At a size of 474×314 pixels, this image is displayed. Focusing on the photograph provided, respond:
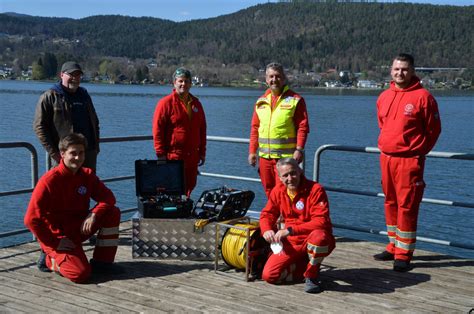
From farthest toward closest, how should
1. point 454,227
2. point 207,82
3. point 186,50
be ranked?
1. point 186,50
2. point 207,82
3. point 454,227

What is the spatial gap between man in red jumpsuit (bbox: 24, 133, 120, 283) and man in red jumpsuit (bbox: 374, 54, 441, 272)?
229cm

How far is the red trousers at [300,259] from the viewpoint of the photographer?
14.9 ft

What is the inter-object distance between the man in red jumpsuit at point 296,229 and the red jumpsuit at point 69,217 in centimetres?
122

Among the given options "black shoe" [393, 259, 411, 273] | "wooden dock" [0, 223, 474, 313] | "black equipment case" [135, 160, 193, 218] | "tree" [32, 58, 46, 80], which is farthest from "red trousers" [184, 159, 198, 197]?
"tree" [32, 58, 46, 80]

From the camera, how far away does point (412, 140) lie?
4.98 m

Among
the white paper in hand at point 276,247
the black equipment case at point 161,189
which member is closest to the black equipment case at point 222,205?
the black equipment case at point 161,189

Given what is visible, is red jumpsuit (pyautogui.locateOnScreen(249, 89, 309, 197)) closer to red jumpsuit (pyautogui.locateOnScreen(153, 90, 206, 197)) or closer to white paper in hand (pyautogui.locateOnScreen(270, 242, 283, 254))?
red jumpsuit (pyautogui.locateOnScreen(153, 90, 206, 197))

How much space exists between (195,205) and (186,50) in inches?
3687

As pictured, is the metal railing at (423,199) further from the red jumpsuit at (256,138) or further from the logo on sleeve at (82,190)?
the logo on sleeve at (82,190)

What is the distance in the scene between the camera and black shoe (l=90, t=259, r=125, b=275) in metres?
4.89

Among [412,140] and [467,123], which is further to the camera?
[467,123]

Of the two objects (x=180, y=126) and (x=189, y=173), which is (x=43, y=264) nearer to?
(x=189, y=173)

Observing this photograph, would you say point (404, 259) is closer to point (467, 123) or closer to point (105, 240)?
point (105, 240)

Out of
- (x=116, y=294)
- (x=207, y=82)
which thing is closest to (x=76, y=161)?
(x=116, y=294)
